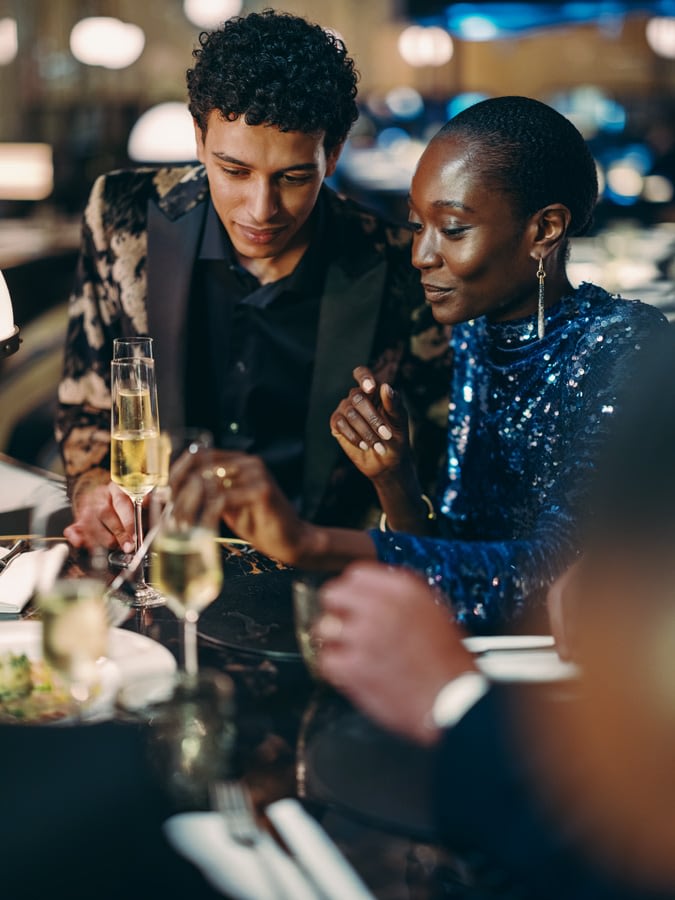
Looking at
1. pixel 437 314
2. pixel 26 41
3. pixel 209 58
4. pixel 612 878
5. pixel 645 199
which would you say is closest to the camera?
pixel 612 878

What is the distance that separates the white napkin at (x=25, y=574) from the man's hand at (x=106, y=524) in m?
0.05

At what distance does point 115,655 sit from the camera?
57.2 inches

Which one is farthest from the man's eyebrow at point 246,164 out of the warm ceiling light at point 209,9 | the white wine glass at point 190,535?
the warm ceiling light at point 209,9

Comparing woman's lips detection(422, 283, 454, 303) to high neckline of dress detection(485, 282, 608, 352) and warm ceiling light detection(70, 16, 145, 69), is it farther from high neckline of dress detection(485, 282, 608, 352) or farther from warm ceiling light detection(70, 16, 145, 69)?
warm ceiling light detection(70, 16, 145, 69)

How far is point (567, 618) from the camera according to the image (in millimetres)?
1401

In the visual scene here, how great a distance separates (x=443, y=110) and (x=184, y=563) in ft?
46.2

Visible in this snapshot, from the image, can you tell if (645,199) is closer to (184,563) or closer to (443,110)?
(443,110)

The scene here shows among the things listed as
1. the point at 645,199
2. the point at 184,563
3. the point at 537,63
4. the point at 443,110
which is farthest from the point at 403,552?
the point at 537,63

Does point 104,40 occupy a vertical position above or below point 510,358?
above

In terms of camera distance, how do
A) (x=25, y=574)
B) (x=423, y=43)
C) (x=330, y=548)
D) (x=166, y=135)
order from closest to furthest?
(x=330, y=548) → (x=25, y=574) → (x=166, y=135) → (x=423, y=43)

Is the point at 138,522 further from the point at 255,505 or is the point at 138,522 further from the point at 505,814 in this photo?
the point at 505,814

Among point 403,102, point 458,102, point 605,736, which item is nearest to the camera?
point 605,736

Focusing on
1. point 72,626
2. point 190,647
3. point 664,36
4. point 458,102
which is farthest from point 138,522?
point 664,36

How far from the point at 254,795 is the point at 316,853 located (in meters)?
0.11
